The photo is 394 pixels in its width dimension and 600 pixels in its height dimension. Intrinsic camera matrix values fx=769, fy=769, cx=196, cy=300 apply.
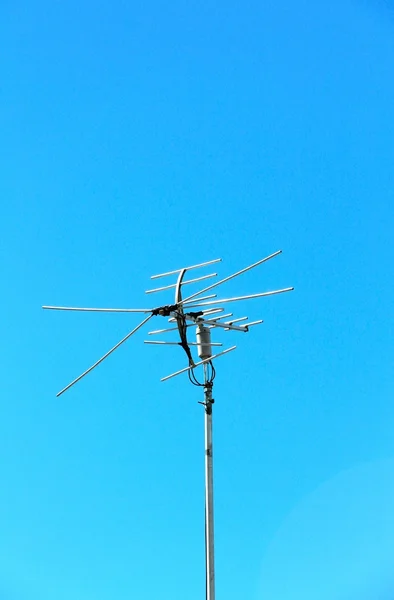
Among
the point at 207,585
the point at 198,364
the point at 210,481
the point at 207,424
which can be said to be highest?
the point at 198,364

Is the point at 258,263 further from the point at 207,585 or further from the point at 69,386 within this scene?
the point at 207,585

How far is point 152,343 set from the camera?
25.6ft

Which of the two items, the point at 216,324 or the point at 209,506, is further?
the point at 216,324

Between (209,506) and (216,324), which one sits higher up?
(216,324)

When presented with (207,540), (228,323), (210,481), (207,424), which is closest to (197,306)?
(228,323)

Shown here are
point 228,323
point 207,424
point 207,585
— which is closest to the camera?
point 207,585

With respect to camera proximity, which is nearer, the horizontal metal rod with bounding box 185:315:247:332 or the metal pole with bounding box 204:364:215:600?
the metal pole with bounding box 204:364:215:600

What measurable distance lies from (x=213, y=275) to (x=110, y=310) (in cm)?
111

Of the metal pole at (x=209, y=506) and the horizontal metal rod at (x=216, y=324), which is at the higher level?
the horizontal metal rod at (x=216, y=324)

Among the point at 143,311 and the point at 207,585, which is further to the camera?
the point at 143,311

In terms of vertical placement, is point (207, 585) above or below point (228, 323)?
below

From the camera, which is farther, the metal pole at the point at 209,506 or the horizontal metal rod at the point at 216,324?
the horizontal metal rod at the point at 216,324

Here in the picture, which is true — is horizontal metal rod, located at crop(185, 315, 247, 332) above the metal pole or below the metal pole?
above

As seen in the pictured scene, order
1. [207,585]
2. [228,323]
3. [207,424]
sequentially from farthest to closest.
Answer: [228,323] → [207,424] → [207,585]
